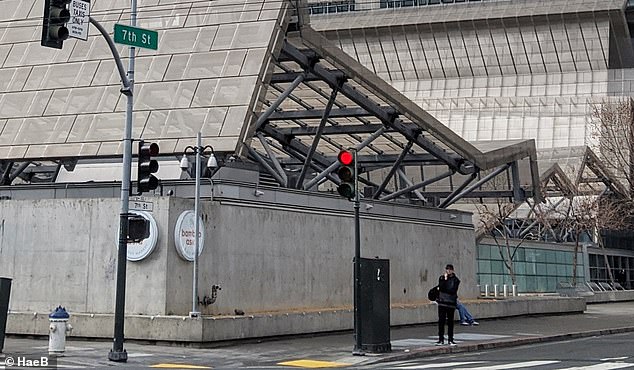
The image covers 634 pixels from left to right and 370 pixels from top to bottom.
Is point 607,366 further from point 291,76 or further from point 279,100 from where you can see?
point 291,76

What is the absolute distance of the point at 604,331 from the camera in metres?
28.3

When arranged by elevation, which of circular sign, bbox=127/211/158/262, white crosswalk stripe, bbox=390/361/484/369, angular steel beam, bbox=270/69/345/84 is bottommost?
white crosswalk stripe, bbox=390/361/484/369

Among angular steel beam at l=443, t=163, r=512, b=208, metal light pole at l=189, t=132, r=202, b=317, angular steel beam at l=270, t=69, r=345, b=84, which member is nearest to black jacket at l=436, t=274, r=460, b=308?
metal light pole at l=189, t=132, r=202, b=317

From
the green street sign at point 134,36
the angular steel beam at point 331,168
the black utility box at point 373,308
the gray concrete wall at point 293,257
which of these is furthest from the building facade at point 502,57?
the green street sign at point 134,36

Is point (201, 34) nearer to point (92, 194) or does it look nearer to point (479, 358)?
point (92, 194)

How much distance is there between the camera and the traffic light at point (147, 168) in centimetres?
1775

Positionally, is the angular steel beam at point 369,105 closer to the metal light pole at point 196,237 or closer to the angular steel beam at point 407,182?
the angular steel beam at point 407,182

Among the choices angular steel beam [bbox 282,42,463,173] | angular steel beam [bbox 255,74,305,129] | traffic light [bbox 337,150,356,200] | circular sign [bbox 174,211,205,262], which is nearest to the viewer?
traffic light [bbox 337,150,356,200]

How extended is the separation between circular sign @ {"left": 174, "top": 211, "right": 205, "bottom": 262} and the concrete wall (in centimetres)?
17

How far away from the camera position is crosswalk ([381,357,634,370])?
16891 mm

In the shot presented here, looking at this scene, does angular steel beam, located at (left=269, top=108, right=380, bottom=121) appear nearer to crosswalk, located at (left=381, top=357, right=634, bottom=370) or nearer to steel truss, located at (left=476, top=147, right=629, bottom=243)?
crosswalk, located at (left=381, top=357, right=634, bottom=370)

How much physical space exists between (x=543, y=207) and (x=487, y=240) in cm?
623

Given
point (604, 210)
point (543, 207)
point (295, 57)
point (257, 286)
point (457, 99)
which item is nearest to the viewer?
point (257, 286)

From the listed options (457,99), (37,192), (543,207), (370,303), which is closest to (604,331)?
(370,303)
